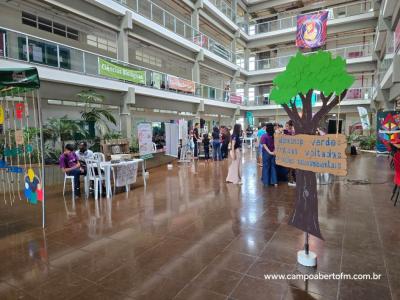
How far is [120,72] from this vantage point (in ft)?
31.8

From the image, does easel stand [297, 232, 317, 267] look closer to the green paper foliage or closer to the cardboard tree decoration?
the cardboard tree decoration

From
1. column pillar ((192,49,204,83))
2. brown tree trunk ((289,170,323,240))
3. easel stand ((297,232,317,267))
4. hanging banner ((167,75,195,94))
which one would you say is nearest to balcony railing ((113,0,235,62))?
column pillar ((192,49,204,83))

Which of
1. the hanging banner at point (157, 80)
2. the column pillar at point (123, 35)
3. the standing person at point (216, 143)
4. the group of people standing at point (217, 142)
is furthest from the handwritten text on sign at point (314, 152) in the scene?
the hanging banner at point (157, 80)

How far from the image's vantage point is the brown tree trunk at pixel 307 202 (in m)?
2.48

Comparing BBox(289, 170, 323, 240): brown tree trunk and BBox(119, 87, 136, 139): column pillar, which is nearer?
BBox(289, 170, 323, 240): brown tree trunk

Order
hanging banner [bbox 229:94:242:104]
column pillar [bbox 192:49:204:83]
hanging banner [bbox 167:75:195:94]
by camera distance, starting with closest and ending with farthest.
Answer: hanging banner [bbox 167:75:195:94] < column pillar [bbox 192:49:204:83] < hanging banner [bbox 229:94:242:104]

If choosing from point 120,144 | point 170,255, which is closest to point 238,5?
point 120,144

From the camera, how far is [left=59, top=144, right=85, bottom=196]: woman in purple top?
539 cm

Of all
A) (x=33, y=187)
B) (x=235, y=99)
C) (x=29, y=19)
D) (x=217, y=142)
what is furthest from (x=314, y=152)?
(x=235, y=99)

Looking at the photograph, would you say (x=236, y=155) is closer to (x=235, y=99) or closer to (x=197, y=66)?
(x=197, y=66)

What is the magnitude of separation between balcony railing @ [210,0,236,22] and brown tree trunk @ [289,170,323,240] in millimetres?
17470

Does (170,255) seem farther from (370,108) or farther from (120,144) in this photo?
(370,108)

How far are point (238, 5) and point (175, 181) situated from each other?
18.3m

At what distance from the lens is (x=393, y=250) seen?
2820mm
